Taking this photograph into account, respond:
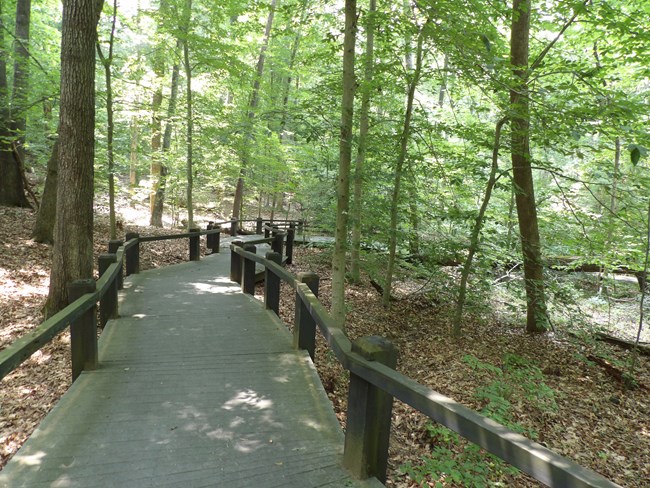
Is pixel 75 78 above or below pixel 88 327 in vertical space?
above

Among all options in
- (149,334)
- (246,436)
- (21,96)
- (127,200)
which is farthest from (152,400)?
(127,200)

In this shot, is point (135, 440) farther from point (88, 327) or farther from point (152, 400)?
point (88, 327)

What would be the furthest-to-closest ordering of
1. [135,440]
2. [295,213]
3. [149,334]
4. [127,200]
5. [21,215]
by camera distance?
[295,213] < [127,200] < [21,215] < [149,334] < [135,440]

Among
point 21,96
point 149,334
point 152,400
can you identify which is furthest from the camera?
point 21,96

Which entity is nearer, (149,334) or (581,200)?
(149,334)

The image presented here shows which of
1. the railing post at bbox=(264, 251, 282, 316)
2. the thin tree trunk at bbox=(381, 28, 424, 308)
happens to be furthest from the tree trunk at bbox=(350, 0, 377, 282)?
the railing post at bbox=(264, 251, 282, 316)

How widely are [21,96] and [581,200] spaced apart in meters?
25.6

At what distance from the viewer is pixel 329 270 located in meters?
13.7

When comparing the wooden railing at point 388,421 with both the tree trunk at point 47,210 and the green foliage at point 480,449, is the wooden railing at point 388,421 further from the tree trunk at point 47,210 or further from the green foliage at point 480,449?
the tree trunk at point 47,210

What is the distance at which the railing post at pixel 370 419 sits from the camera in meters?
2.54

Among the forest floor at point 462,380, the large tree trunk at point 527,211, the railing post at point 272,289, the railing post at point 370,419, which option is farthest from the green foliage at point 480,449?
the railing post at point 272,289

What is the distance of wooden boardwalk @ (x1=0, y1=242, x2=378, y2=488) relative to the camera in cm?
263

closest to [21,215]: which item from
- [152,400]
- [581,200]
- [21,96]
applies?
[21,96]

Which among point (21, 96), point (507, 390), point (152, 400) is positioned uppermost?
point (21, 96)
